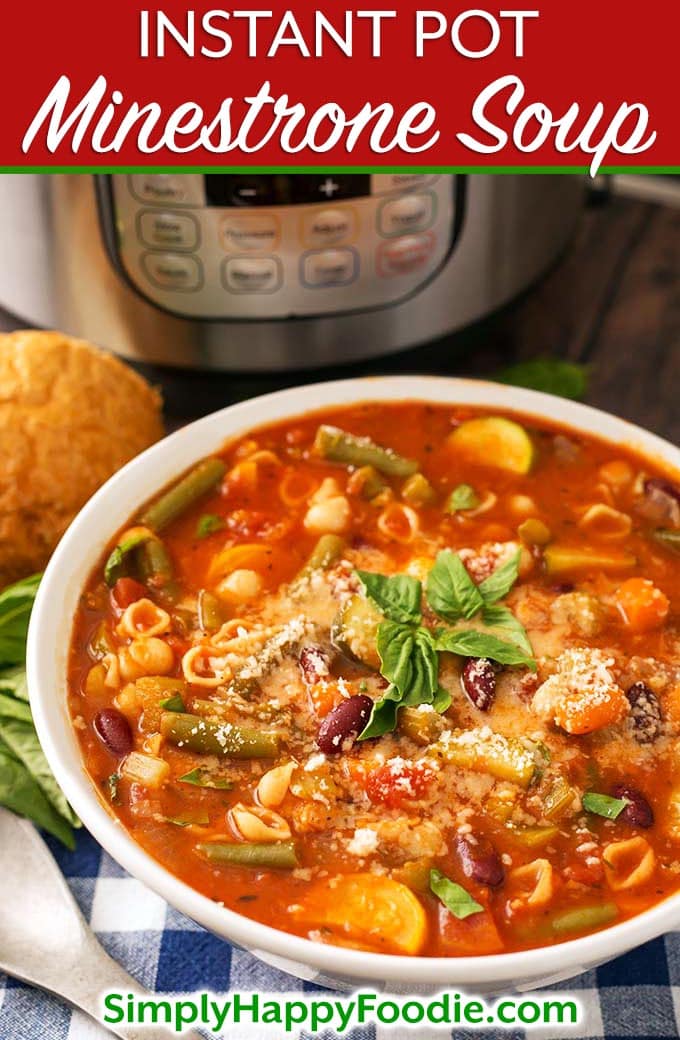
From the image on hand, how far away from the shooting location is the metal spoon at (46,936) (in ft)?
8.16

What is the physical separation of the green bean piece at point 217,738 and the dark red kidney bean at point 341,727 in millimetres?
92

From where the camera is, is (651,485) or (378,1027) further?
(651,485)

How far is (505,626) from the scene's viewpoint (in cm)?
264

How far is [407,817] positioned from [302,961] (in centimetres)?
34

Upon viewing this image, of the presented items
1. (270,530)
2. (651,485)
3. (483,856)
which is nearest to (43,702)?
(270,530)

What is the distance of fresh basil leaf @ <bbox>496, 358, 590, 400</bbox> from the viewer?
382 cm

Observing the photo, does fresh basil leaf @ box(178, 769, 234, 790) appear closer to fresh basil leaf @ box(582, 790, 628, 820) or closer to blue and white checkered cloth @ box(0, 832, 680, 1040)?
blue and white checkered cloth @ box(0, 832, 680, 1040)

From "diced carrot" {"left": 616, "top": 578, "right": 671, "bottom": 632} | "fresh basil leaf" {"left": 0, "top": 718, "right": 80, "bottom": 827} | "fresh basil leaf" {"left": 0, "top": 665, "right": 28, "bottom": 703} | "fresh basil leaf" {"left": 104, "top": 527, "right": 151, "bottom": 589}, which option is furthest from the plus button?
"fresh basil leaf" {"left": 0, "top": 718, "right": 80, "bottom": 827}

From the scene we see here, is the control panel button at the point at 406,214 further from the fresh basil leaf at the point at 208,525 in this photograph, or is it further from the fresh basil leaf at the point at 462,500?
the fresh basil leaf at the point at 208,525

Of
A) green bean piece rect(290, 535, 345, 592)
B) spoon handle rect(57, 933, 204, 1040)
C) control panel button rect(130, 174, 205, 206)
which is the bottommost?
spoon handle rect(57, 933, 204, 1040)

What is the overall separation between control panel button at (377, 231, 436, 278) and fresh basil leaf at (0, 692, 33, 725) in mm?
1460

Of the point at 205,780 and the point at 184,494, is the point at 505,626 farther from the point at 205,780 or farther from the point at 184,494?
the point at 184,494

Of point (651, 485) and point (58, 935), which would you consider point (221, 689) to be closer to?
point (58, 935)

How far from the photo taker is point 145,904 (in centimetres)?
269
